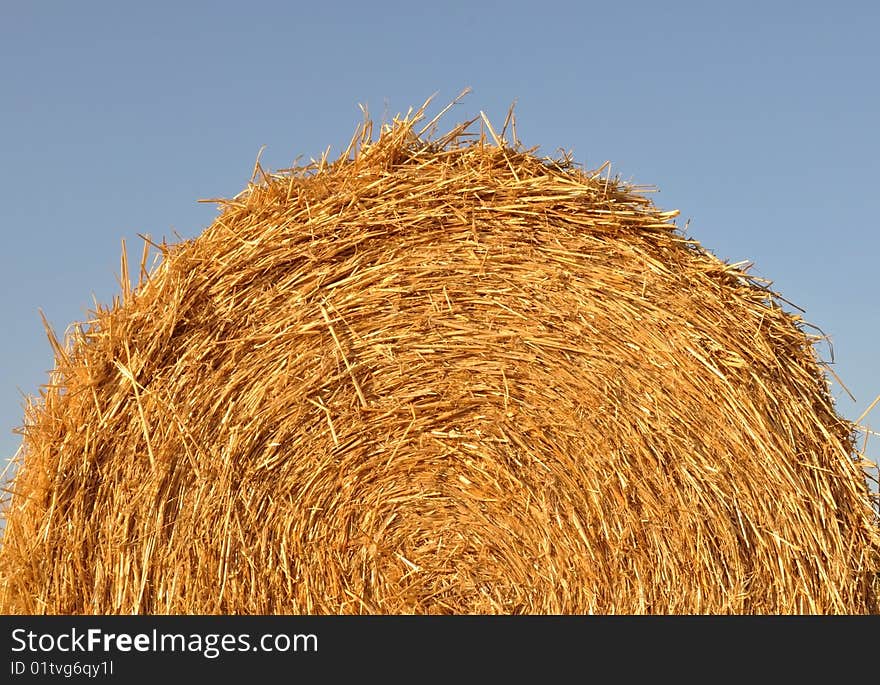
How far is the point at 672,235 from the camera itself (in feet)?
11.2

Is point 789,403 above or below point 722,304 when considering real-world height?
below

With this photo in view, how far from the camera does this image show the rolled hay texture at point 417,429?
3158mm

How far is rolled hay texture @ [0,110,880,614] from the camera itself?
3.16 metres

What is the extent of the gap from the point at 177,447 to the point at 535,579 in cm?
121

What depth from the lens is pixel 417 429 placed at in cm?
324

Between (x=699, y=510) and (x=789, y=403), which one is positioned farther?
(x=789, y=403)
